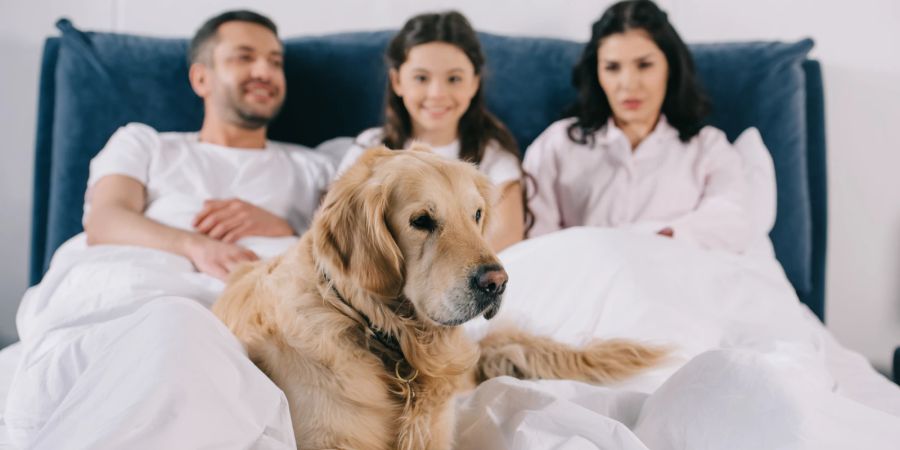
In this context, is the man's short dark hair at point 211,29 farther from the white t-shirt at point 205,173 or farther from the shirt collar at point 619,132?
the shirt collar at point 619,132

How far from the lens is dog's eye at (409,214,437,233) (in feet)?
3.23

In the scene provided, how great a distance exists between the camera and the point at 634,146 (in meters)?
2.15

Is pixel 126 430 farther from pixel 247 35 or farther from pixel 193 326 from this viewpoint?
pixel 247 35

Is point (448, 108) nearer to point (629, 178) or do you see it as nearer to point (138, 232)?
point (629, 178)

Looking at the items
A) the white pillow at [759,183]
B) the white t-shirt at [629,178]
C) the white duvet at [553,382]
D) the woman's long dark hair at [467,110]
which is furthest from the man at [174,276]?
the white pillow at [759,183]

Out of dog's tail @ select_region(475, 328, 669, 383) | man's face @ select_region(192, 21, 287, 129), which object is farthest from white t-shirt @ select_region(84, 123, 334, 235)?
dog's tail @ select_region(475, 328, 669, 383)

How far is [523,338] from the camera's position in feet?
4.51

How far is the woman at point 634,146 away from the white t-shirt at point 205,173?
67 centimetres

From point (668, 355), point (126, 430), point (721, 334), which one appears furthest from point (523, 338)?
point (126, 430)

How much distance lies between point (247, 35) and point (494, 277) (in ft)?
5.06

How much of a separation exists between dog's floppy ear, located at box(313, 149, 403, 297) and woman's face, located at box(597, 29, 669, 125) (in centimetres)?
121

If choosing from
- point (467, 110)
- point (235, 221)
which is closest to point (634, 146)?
point (467, 110)

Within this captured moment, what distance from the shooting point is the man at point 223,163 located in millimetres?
1958

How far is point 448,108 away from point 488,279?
1.11m
